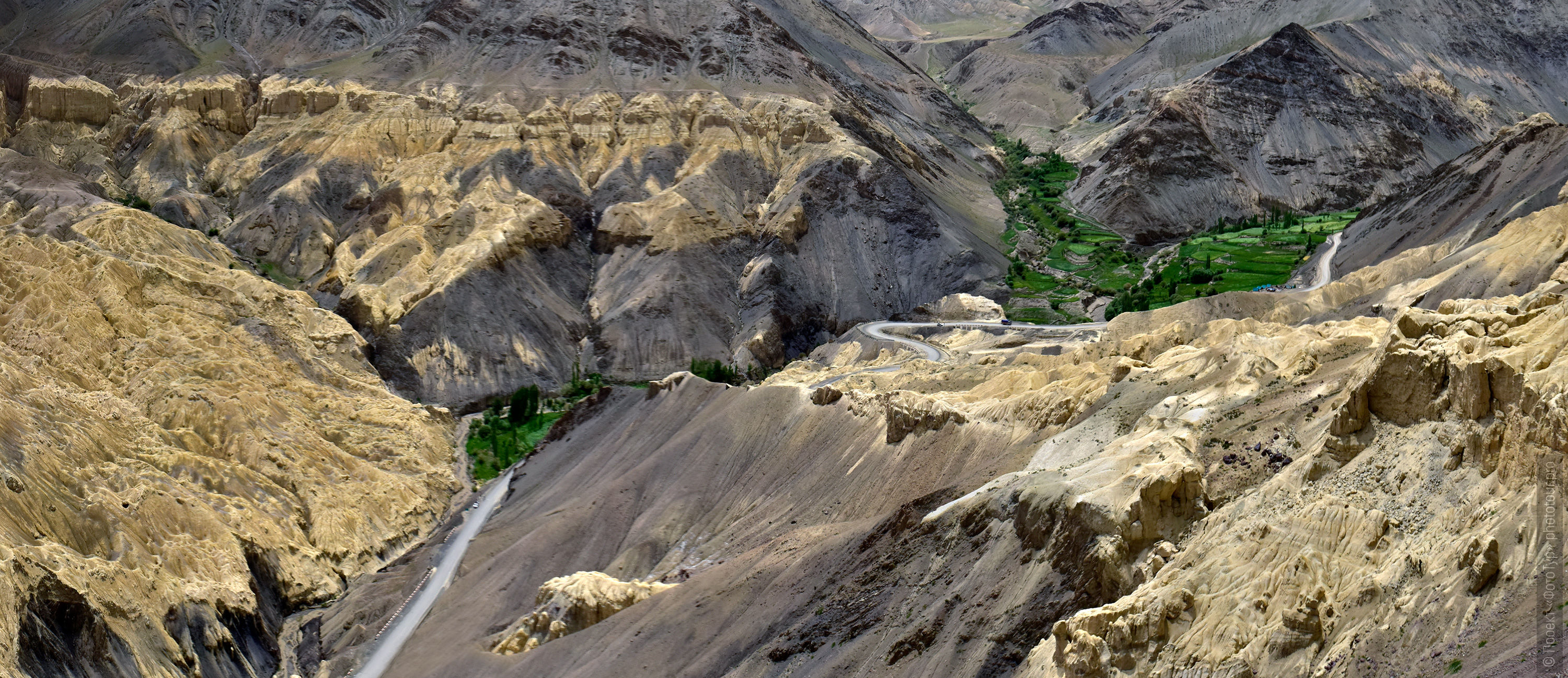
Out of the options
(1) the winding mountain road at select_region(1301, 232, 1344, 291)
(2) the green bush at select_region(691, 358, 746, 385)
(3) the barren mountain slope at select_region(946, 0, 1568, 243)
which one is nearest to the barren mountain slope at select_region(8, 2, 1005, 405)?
(2) the green bush at select_region(691, 358, 746, 385)

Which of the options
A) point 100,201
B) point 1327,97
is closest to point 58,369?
point 100,201

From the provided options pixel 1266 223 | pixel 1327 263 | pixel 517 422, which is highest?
pixel 517 422

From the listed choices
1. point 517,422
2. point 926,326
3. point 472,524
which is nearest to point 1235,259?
point 926,326

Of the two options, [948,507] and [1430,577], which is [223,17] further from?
[1430,577]

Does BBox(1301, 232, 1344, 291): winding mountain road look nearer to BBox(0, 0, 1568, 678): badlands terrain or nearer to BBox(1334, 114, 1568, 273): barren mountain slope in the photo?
BBox(1334, 114, 1568, 273): barren mountain slope

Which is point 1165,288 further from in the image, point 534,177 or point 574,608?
point 574,608

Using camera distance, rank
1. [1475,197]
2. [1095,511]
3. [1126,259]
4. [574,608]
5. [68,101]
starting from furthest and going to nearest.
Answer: [68,101], [1126,259], [1475,197], [574,608], [1095,511]

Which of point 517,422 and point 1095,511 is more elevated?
point 517,422
